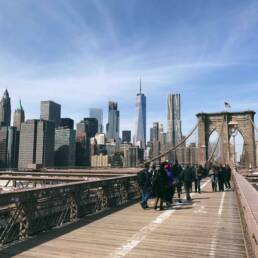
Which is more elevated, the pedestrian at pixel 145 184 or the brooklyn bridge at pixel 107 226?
the pedestrian at pixel 145 184

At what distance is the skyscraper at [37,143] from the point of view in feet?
590

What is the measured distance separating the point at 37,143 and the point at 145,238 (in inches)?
7132

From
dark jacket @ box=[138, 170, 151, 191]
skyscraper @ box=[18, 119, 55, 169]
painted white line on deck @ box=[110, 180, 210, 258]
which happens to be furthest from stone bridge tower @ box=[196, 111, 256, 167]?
skyscraper @ box=[18, 119, 55, 169]

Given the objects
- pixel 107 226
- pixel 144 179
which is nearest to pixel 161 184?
pixel 144 179

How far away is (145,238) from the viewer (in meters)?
8.27

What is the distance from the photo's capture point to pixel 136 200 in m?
16.2

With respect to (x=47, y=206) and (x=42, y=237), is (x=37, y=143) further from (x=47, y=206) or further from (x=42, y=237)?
(x=42, y=237)

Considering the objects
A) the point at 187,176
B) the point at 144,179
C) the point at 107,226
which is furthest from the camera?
the point at 187,176

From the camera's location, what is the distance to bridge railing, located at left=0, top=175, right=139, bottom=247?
26.2 ft

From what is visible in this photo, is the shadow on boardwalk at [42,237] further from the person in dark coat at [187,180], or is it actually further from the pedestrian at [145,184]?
the person in dark coat at [187,180]

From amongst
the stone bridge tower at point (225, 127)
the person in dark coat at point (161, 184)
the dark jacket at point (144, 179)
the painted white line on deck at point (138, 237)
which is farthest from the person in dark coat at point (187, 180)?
the stone bridge tower at point (225, 127)

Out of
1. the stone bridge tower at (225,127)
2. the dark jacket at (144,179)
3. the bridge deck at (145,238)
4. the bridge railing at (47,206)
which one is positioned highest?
the stone bridge tower at (225,127)

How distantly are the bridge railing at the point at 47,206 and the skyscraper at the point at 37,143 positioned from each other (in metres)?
167

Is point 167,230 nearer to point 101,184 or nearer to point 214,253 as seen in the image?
point 214,253
